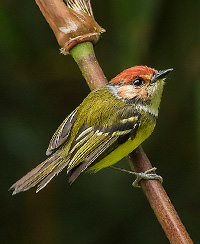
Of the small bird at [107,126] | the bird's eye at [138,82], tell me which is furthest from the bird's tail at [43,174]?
the bird's eye at [138,82]

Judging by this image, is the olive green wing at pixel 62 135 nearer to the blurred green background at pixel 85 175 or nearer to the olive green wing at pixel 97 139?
the olive green wing at pixel 97 139

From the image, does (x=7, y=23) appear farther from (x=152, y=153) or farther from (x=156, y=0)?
(x=152, y=153)

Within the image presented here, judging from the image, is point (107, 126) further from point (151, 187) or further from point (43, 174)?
point (151, 187)

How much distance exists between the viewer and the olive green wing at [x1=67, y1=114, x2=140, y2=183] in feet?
7.34

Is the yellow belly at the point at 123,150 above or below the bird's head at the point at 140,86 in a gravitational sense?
below

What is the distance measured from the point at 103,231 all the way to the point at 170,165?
521 mm

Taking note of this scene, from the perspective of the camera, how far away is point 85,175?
9.82 ft

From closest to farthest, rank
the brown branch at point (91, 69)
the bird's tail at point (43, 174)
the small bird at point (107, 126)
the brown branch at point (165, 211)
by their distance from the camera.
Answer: the brown branch at point (165, 211) < the brown branch at point (91, 69) < the bird's tail at point (43, 174) < the small bird at point (107, 126)

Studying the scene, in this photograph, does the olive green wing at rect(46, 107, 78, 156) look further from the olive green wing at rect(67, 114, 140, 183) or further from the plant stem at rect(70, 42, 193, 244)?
the plant stem at rect(70, 42, 193, 244)

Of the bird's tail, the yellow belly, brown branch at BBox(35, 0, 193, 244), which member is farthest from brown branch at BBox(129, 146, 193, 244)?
the bird's tail

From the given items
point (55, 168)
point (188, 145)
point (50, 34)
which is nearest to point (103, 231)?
point (188, 145)

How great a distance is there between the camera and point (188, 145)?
10.1 ft

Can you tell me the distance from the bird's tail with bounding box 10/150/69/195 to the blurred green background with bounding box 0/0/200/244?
55 centimetres

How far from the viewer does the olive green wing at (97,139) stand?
2.24 meters
